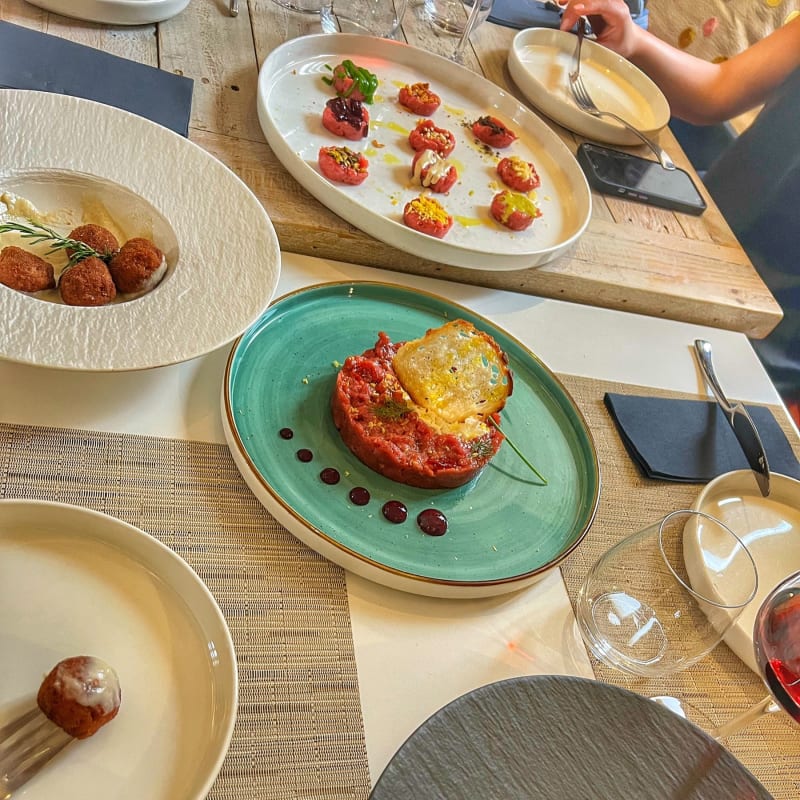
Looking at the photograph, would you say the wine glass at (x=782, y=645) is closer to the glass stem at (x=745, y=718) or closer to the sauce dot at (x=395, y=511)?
the glass stem at (x=745, y=718)

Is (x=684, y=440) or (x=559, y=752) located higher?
(x=559, y=752)

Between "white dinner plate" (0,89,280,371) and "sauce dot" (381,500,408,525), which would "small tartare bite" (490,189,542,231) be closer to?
"white dinner plate" (0,89,280,371)

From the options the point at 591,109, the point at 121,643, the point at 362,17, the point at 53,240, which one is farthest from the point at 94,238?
the point at 591,109

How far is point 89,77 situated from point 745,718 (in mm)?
1349

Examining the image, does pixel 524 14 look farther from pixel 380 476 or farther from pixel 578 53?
pixel 380 476

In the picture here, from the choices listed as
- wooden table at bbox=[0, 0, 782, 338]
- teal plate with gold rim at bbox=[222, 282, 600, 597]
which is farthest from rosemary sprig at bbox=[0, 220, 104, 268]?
wooden table at bbox=[0, 0, 782, 338]

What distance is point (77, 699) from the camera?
64cm

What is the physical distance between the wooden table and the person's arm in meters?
0.57

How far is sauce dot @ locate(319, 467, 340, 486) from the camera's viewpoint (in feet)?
3.13

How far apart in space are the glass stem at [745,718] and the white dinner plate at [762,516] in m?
0.19

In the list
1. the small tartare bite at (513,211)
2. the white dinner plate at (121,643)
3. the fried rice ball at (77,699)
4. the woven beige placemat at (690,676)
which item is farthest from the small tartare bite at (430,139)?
the fried rice ball at (77,699)

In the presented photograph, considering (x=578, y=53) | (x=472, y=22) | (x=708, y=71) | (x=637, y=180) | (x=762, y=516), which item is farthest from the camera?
(x=708, y=71)

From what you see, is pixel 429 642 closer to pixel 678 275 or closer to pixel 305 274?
pixel 305 274

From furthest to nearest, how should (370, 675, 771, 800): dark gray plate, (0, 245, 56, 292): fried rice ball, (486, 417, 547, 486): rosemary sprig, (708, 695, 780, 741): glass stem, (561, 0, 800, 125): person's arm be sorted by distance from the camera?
(561, 0, 800, 125): person's arm
(486, 417, 547, 486): rosemary sprig
(0, 245, 56, 292): fried rice ball
(708, 695, 780, 741): glass stem
(370, 675, 771, 800): dark gray plate
